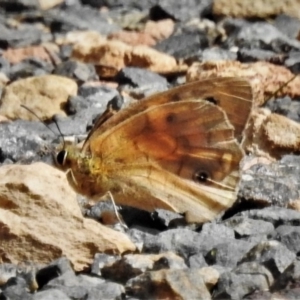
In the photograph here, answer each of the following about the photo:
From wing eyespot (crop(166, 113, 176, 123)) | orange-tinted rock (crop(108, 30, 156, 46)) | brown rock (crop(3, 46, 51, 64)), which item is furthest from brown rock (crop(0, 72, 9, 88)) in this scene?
wing eyespot (crop(166, 113, 176, 123))

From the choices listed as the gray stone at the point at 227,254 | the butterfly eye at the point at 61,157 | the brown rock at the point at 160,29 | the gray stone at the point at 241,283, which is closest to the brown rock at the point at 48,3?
the brown rock at the point at 160,29

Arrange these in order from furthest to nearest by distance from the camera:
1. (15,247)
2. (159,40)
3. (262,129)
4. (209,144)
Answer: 1. (159,40)
2. (262,129)
3. (209,144)
4. (15,247)

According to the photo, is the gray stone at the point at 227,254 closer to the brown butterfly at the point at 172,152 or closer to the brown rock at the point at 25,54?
the brown butterfly at the point at 172,152

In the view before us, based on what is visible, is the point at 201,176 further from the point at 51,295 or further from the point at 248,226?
the point at 51,295

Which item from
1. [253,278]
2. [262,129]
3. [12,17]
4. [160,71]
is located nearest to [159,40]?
[160,71]

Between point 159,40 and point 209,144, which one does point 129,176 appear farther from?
point 159,40

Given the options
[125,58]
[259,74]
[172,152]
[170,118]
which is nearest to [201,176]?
[172,152]

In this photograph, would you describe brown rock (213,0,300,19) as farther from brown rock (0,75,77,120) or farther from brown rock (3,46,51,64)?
brown rock (0,75,77,120)
